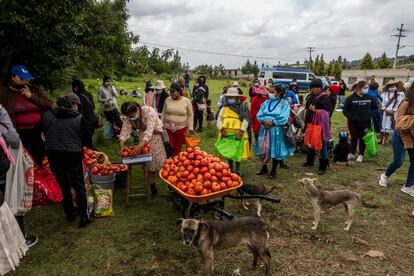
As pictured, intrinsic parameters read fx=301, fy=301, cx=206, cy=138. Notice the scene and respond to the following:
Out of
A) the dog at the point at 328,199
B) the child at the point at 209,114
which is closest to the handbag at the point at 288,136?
the dog at the point at 328,199

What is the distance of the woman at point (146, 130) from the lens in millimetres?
5133

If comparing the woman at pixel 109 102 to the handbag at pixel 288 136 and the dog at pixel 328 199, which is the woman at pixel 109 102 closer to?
the handbag at pixel 288 136

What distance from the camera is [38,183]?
4598mm

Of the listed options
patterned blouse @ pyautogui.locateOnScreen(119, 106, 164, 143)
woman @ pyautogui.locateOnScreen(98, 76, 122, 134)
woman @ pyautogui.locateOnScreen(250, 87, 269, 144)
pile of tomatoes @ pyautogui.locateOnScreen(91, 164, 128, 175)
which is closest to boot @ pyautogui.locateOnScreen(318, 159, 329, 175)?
woman @ pyautogui.locateOnScreen(250, 87, 269, 144)

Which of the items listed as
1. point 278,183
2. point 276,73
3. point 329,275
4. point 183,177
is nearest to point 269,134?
point 278,183

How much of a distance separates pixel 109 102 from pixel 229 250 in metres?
6.33

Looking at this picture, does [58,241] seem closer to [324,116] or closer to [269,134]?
[269,134]

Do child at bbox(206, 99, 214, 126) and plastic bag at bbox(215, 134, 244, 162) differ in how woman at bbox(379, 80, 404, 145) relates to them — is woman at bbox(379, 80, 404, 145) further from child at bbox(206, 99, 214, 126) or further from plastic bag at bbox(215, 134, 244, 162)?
child at bbox(206, 99, 214, 126)

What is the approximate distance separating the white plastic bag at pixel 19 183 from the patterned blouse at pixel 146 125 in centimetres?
160

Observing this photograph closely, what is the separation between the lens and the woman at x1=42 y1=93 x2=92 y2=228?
4.40 m

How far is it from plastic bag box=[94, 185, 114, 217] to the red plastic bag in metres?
0.55

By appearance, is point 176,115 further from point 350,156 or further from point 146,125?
point 350,156

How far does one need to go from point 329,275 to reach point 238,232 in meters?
1.30

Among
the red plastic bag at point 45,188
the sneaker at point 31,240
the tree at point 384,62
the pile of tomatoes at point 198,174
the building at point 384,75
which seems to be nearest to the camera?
the pile of tomatoes at point 198,174
